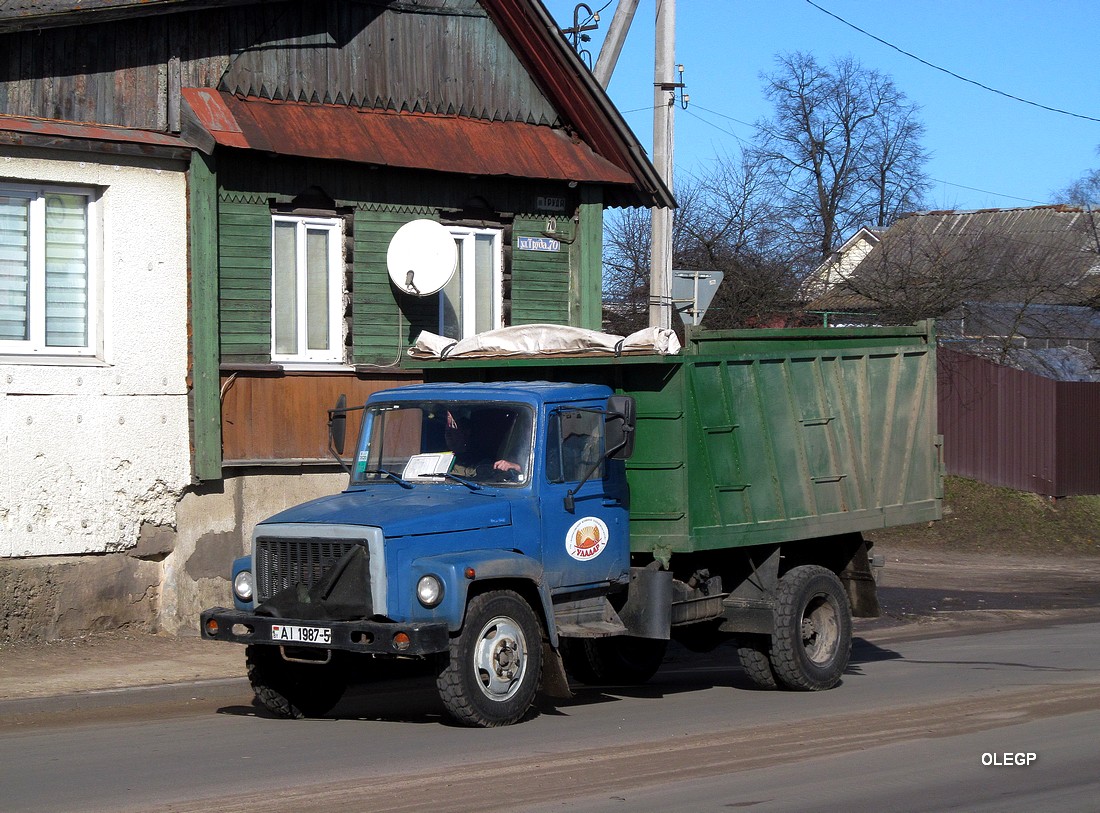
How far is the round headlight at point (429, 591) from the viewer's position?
25.8 ft

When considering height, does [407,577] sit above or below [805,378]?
below

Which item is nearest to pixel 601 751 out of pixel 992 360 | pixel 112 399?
pixel 112 399

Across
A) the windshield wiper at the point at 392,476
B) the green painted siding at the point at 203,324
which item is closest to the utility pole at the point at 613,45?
the green painted siding at the point at 203,324

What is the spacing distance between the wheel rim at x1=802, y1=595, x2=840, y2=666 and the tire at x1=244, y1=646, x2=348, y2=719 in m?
3.52

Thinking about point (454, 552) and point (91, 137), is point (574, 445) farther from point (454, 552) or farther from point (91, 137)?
point (91, 137)

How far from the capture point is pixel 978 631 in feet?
45.8

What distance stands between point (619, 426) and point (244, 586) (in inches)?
101

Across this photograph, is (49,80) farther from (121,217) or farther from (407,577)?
(407,577)

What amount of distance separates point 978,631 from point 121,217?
9212 mm

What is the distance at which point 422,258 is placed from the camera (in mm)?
13461

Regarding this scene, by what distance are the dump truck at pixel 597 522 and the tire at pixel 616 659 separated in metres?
0.02

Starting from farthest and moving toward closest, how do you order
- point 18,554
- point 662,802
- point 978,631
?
point 978,631 → point 18,554 → point 662,802

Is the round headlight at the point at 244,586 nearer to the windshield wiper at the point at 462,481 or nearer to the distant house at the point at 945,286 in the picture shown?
the windshield wiper at the point at 462,481

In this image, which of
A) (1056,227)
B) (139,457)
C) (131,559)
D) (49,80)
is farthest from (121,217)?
(1056,227)
